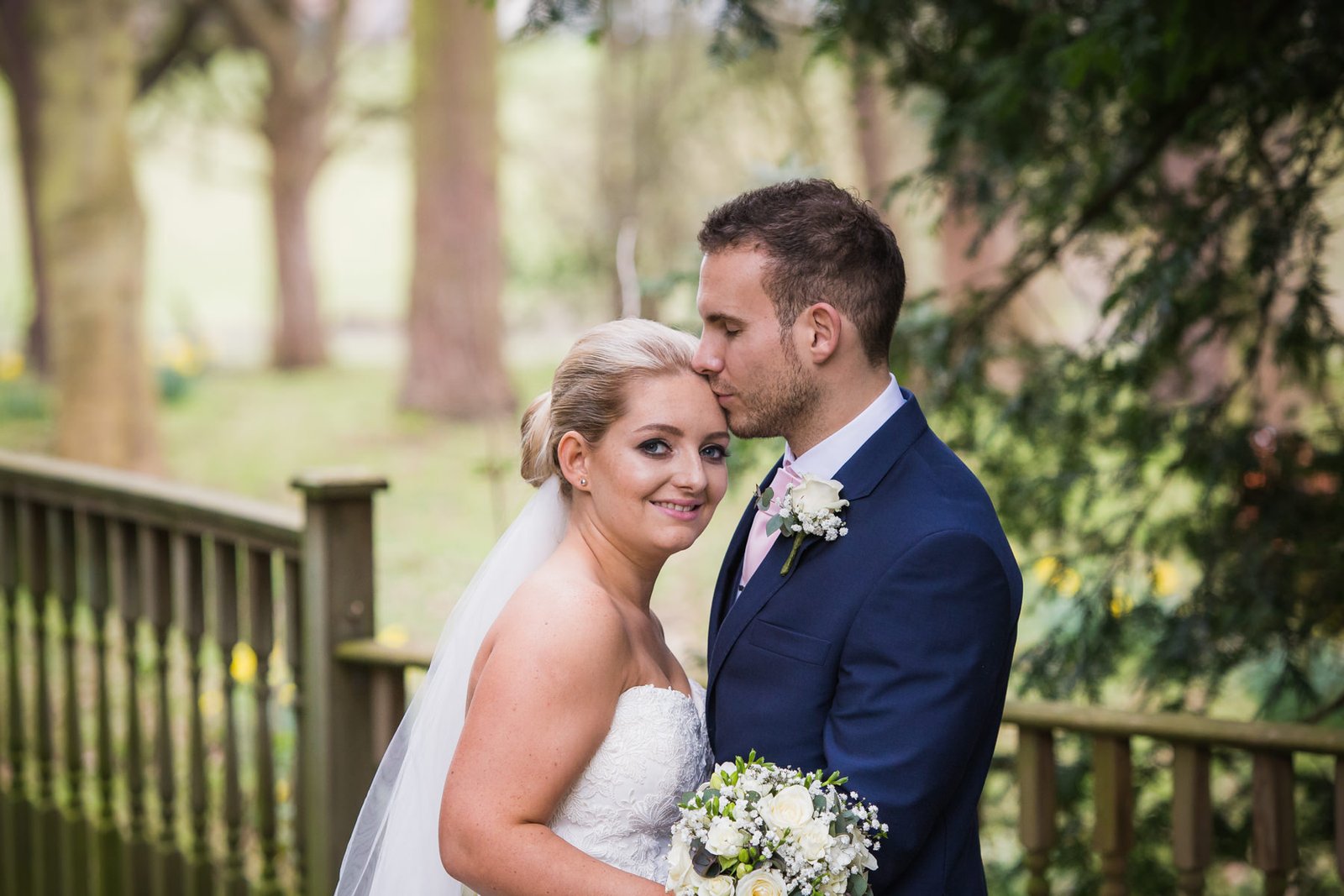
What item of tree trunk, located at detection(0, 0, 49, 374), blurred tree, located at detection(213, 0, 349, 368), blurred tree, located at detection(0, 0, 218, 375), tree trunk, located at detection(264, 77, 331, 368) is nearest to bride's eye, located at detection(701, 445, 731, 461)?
blurred tree, located at detection(0, 0, 218, 375)

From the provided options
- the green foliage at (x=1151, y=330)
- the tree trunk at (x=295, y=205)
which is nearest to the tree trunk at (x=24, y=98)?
the tree trunk at (x=295, y=205)

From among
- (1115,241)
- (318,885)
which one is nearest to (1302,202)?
(1115,241)

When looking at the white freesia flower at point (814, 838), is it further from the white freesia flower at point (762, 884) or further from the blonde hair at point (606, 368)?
the blonde hair at point (606, 368)

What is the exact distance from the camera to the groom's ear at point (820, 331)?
2078 mm

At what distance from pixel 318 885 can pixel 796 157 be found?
240cm

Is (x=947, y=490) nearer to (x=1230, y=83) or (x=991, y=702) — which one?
(x=991, y=702)

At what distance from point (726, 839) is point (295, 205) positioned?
54.1 ft

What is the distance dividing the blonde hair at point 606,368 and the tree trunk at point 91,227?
327 inches

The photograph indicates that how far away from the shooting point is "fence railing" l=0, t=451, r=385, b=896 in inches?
135

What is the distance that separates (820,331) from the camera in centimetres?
209

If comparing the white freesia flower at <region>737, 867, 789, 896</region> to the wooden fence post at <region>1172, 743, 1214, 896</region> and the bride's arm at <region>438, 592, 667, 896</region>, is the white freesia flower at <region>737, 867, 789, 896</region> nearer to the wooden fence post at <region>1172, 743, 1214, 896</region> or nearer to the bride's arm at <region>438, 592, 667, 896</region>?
the bride's arm at <region>438, 592, 667, 896</region>

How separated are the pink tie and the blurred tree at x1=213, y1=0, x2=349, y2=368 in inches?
586

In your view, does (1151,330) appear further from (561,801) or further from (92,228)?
(92,228)

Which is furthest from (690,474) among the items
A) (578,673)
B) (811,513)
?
(578,673)
